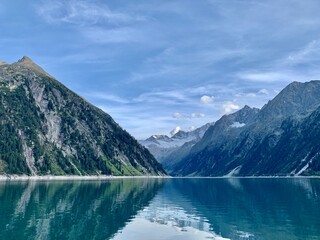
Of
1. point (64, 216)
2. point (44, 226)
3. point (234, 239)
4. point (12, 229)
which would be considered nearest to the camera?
point (234, 239)

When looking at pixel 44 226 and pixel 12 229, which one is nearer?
pixel 12 229

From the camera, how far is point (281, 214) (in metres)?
88.3

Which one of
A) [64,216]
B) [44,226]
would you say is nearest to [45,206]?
[64,216]

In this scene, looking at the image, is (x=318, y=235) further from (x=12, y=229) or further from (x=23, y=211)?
(x=23, y=211)

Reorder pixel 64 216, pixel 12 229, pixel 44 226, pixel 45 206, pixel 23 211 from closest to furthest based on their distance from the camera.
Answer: pixel 12 229 → pixel 44 226 → pixel 64 216 → pixel 23 211 → pixel 45 206

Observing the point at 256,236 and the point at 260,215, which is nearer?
the point at 256,236

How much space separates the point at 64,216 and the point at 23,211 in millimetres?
11603

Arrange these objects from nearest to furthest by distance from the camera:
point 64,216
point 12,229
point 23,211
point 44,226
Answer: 1. point 12,229
2. point 44,226
3. point 64,216
4. point 23,211

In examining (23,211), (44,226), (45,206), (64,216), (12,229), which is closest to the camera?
(12,229)

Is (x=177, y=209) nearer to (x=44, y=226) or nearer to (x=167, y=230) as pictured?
(x=167, y=230)

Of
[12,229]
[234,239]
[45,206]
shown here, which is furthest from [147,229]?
[45,206]

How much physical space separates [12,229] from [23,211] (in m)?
24.7

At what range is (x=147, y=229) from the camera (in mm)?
67125

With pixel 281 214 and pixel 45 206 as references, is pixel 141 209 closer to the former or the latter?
pixel 45 206
